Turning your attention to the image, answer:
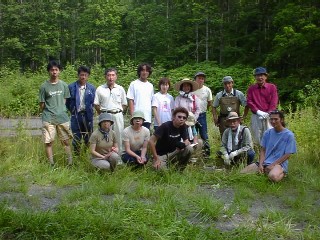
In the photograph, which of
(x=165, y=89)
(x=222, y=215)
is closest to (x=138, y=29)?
(x=165, y=89)

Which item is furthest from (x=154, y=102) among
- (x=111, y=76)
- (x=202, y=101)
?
(x=202, y=101)

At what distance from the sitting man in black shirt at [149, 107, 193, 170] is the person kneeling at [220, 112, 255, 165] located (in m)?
0.70

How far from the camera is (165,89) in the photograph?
651cm

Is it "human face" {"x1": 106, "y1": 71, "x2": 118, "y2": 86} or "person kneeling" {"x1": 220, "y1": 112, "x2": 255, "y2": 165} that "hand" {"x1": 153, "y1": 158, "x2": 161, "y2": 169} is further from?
"human face" {"x1": 106, "y1": 71, "x2": 118, "y2": 86}

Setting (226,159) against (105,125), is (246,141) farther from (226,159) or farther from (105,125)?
(105,125)

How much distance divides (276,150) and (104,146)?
247 cm

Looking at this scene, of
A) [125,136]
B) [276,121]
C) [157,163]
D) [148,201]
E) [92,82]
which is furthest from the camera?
[92,82]

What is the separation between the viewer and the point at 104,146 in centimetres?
582

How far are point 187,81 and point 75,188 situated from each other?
2601mm

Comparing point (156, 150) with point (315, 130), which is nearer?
point (156, 150)

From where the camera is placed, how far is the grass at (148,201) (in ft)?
11.7

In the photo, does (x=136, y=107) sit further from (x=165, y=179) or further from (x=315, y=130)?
(x=315, y=130)

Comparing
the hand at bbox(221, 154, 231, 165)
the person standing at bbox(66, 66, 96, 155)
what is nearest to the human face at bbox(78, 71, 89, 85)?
the person standing at bbox(66, 66, 96, 155)

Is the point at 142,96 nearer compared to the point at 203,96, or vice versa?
the point at 142,96
